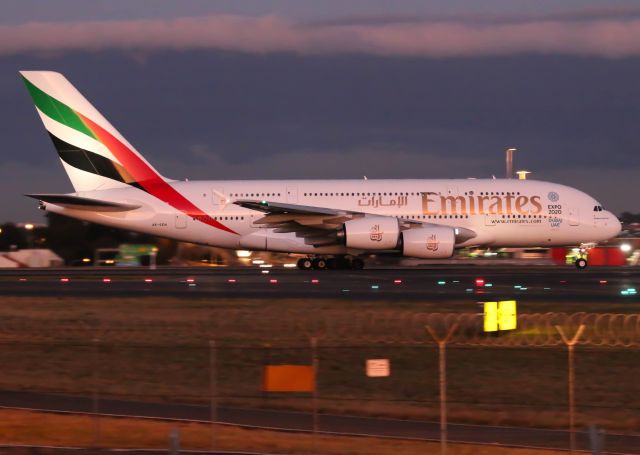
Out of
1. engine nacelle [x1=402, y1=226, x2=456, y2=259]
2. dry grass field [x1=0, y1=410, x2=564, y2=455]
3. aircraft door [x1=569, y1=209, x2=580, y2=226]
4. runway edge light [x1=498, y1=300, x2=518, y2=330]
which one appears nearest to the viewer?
dry grass field [x1=0, y1=410, x2=564, y2=455]

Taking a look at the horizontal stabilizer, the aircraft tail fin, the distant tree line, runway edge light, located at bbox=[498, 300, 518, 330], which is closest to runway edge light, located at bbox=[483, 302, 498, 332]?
runway edge light, located at bbox=[498, 300, 518, 330]

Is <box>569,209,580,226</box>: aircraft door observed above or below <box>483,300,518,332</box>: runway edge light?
above

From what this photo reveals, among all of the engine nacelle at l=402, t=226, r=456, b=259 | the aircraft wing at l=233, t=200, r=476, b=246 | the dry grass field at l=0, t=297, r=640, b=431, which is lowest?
the dry grass field at l=0, t=297, r=640, b=431

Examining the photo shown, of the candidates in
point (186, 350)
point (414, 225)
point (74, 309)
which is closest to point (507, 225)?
point (414, 225)

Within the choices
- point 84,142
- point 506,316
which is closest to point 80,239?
point 84,142

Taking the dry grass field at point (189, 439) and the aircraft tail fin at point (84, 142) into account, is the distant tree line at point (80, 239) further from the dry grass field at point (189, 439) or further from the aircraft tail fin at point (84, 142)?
the dry grass field at point (189, 439)

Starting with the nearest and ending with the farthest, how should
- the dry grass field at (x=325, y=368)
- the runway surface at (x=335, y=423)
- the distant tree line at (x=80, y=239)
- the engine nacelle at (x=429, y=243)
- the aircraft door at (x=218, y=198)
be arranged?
the runway surface at (x=335, y=423), the dry grass field at (x=325, y=368), the engine nacelle at (x=429, y=243), the aircraft door at (x=218, y=198), the distant tree line at (x=80, y=239)

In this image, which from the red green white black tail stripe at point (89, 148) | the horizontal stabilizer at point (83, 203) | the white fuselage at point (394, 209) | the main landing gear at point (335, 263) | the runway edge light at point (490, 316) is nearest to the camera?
the runway edge light at point (490, 316)

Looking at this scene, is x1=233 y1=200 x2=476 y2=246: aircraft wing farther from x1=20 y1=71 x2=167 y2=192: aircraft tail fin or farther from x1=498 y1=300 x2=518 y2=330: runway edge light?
x1=498 y1=300 x2=518 y2=330: runway edge light

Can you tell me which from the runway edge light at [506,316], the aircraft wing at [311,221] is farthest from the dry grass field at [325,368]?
the aircraft wing at [311,221]
